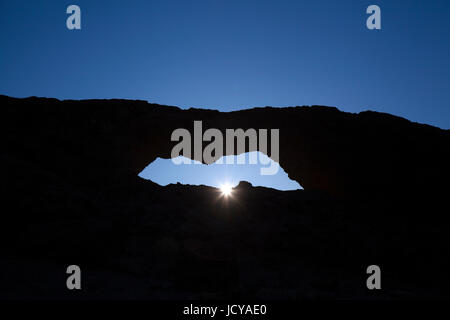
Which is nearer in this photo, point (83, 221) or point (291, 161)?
point (83, 221)

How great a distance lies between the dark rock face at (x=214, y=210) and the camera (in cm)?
966

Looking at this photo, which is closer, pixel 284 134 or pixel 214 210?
pixel 214 210

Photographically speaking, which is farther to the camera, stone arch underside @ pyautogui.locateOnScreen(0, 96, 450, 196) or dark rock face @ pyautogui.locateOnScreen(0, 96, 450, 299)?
stone arch underside @ pyautogui.locateOnScreen(0, 96, 450, 196)

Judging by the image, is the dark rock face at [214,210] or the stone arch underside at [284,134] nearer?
the dark rock face at [214,210]

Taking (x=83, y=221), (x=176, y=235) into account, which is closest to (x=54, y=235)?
(x=83, y=221)

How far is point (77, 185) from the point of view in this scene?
14938 millimetres

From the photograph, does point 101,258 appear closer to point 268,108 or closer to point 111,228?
point 111,228

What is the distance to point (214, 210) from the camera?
15086mm

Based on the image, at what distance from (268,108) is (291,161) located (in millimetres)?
4208

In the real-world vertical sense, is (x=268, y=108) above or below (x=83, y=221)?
above

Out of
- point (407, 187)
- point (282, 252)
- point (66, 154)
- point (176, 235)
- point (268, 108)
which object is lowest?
point (282, 252)

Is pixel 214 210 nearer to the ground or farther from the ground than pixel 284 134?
nearer to the ground

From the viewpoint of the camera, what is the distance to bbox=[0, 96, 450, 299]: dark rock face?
380 inches
